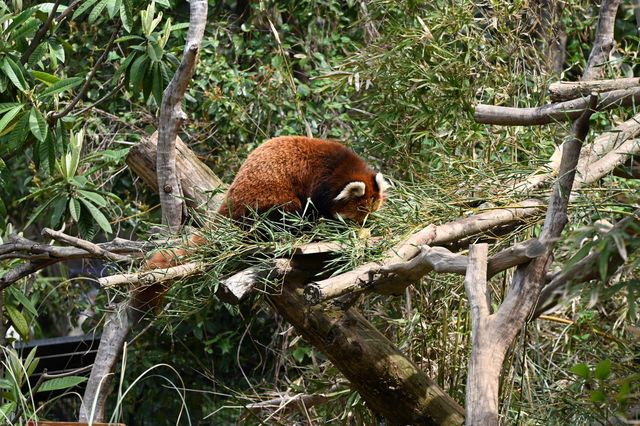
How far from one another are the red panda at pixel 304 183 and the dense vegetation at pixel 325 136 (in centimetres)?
16

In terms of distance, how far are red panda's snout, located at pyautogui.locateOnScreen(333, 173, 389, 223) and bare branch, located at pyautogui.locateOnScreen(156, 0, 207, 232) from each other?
669mm

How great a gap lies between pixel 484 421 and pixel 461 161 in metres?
1.69

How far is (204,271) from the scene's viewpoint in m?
3.07

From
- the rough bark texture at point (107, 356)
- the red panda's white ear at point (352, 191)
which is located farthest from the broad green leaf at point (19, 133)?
the red panda's white ear at point (352, 191)

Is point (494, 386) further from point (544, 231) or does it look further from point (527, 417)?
point (527, 417)

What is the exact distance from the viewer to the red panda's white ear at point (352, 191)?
367 cm

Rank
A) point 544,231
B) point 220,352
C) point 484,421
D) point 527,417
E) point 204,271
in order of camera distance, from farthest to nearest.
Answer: point 220,352, point 527,417, point 204,271, point 544,231, point 484,421

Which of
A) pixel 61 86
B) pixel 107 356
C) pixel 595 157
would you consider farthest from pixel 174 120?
pixel 595 157

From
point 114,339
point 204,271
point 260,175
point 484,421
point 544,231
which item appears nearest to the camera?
point 484,421

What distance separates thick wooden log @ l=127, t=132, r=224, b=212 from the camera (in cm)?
387

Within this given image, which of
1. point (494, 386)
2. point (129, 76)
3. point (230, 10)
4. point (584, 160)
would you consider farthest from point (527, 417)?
point (230, 10)

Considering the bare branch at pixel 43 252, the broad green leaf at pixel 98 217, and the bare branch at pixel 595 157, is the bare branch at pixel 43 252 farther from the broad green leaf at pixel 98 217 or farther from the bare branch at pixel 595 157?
the bare branch at pixel 595 157

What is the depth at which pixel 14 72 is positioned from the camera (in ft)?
11.9

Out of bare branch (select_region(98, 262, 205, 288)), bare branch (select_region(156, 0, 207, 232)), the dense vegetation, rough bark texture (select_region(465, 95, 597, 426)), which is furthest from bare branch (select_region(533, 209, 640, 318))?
bare branch (select_region(156, 0, 207, 232))
